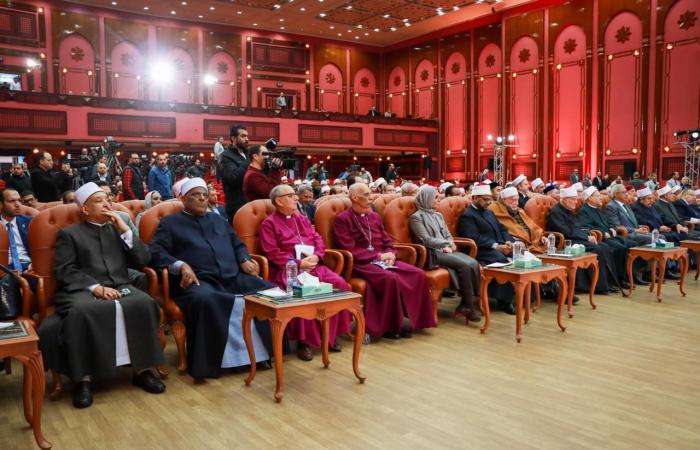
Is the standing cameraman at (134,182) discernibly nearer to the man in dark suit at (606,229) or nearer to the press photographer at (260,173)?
the press photographer at (260,173)

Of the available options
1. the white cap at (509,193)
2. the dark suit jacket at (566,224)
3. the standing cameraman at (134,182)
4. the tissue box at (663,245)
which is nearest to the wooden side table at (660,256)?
the tissue box at (663,245)

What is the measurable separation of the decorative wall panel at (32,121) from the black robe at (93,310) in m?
10.7

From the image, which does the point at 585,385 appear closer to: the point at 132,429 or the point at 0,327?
the point at 132,429

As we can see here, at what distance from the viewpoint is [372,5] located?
56.1 ft

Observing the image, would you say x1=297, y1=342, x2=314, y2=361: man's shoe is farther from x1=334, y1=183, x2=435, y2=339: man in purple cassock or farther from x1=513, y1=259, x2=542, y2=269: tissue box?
x1=513, y1=259, x2=542, y2=269: tissue box

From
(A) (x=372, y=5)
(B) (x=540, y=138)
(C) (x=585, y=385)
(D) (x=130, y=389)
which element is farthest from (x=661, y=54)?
(D) (x=130, y=389)

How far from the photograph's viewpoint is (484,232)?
5.38m

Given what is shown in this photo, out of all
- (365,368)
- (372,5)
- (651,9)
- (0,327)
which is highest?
(372,5)

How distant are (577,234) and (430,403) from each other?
366cm

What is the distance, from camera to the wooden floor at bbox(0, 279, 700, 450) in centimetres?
262

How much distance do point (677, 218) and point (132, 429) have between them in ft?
23.9

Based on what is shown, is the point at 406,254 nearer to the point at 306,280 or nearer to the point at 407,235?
the point at 407,235

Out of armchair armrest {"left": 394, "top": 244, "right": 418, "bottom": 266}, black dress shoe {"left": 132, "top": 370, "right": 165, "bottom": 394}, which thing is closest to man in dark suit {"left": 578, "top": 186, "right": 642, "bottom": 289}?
armchair armrest {"left": 394, "top": 244, "right": 418, "bottom": 266}

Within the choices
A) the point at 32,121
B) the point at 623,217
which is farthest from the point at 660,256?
the point at 32,121
